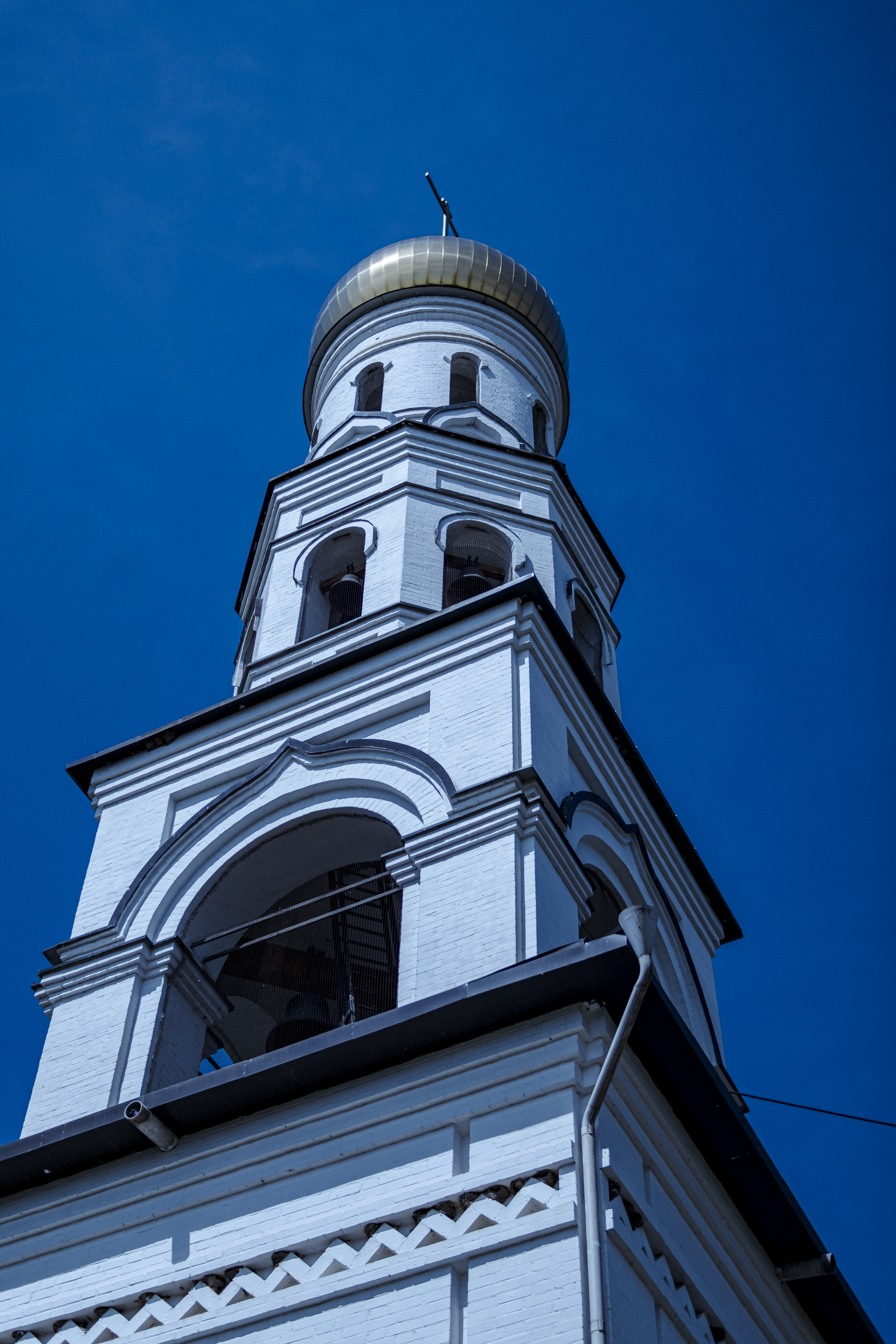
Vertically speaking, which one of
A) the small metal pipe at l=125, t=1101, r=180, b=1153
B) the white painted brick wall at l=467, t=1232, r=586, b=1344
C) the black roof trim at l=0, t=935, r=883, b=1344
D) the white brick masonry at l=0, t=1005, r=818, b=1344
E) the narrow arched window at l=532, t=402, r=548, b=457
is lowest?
the white painted brick wall at l=467, t=1232, r=586, b=1344

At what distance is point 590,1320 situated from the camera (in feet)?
27.3

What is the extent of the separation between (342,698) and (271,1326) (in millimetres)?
6084

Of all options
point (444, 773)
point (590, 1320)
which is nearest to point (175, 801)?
point (444, 773)

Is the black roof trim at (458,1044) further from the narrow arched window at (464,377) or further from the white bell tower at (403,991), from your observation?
the narrow arched window at (464,377)

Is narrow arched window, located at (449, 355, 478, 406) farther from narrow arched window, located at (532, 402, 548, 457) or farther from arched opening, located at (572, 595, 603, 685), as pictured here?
arched opening, located at (572, 595, 603, 685)

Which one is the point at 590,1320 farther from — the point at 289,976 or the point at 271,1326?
the point at 289,976

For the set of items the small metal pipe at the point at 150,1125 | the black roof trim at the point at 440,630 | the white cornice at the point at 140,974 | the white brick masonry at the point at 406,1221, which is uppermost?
the black roof trim at the point at 440,630

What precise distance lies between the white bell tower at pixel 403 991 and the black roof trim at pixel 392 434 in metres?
0.04

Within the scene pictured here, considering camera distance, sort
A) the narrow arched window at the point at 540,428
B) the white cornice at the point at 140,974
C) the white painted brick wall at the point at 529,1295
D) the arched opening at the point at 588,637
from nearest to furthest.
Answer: the white painted brick wall at the point at 529,1295, the white cornice at the point at 140,974, the arched opening at the point at 588,637, the narrow arched window at the point at 540,428

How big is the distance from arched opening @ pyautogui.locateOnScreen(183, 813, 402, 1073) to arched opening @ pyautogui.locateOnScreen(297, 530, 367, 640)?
3.57 metres

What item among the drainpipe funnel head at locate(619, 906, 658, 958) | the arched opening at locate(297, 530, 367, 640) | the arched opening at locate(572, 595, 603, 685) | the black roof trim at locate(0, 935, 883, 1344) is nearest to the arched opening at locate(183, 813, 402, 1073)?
the black roof trim at locate(0, 935, 883, 1344)

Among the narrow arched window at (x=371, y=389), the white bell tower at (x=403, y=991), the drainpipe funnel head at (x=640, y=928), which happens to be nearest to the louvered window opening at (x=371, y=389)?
the narrow arched window at (x=371, y=389)

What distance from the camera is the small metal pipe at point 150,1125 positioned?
10.2m

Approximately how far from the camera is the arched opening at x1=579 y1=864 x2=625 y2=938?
45.9 ft
